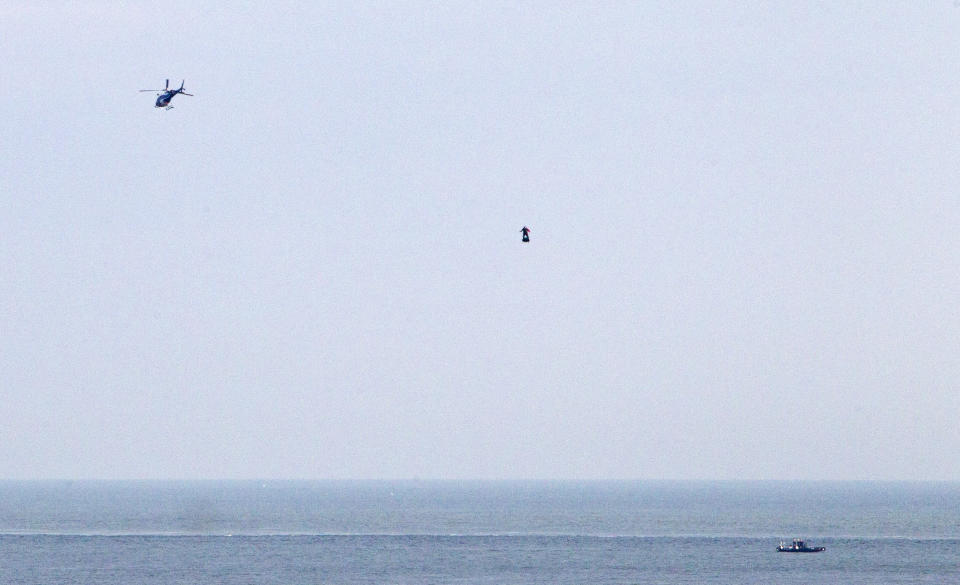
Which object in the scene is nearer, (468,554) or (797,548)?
(468,554)

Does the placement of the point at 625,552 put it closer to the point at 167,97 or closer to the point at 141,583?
the point at 141,583

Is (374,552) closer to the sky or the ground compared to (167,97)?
closer to the ground

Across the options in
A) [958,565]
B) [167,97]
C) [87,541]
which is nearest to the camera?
[167,97]

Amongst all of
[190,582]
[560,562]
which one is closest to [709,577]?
[560,562]

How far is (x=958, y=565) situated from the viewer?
11956 cm

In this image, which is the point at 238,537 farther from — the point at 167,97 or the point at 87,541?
the point at 167,97

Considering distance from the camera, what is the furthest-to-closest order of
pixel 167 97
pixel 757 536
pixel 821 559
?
pixel 757 536
pixel 821 559
pixel 167 97

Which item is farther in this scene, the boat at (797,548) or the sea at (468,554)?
the boat at (797,548)

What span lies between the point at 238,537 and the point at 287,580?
52.8 meters

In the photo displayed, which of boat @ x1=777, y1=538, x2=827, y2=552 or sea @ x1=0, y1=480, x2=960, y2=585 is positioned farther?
boat @ x1=777, y1=538, x2=827, y2=552

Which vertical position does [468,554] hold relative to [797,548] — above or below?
below

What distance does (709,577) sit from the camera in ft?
355

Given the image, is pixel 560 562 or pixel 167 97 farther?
pixel 560 562

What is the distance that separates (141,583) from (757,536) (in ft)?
290
